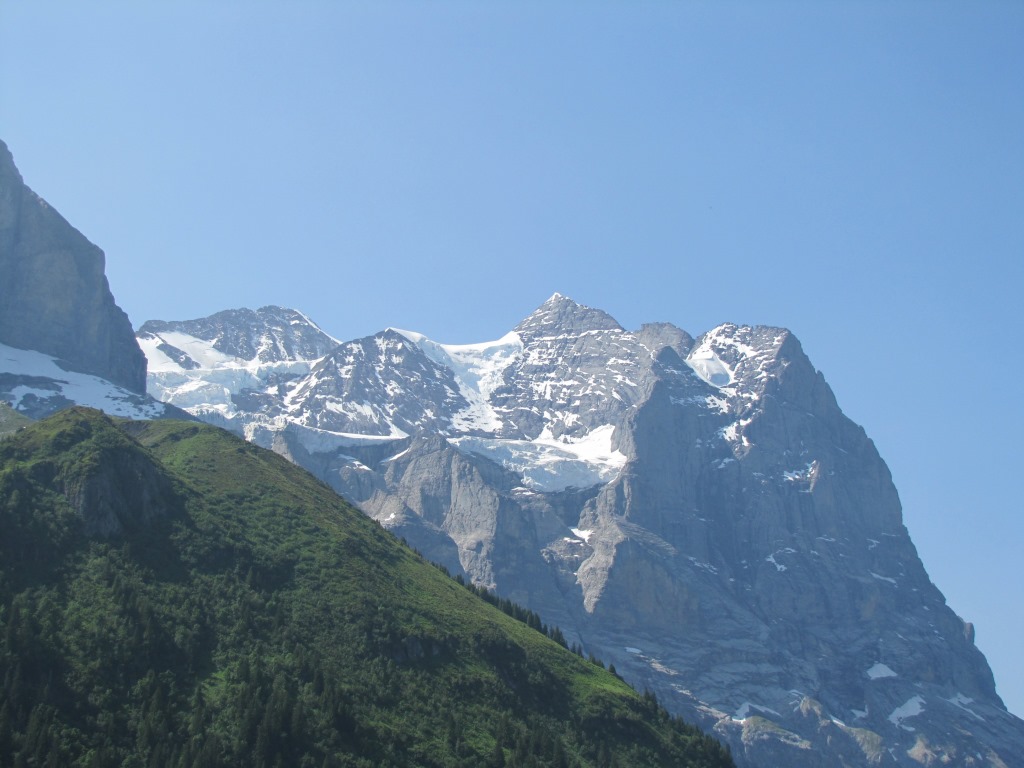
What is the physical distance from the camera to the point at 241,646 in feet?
474

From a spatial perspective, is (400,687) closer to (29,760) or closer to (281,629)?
(281,629)

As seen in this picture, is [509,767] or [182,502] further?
[182,502]

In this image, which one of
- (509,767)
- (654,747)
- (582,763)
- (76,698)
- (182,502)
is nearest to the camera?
(76,698)

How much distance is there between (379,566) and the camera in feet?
602

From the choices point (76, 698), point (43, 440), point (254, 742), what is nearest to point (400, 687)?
point (254, 742)

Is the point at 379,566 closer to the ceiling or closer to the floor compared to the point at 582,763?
closer to the ceiling

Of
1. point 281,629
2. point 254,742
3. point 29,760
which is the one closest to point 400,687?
point 281,629

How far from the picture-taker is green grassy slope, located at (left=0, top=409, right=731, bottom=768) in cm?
12431

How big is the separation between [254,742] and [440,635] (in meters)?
41.6

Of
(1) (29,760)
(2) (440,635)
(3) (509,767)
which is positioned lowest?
(1) (29,760)

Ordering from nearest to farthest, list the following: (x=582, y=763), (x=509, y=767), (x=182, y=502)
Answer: (x=509, y=767) < (x=582, y=763) < (x=182, y=502)

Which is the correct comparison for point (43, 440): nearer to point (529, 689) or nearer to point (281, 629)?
point (281, 629)

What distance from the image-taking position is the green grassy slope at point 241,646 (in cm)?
12431

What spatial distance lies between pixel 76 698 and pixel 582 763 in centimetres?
5506
